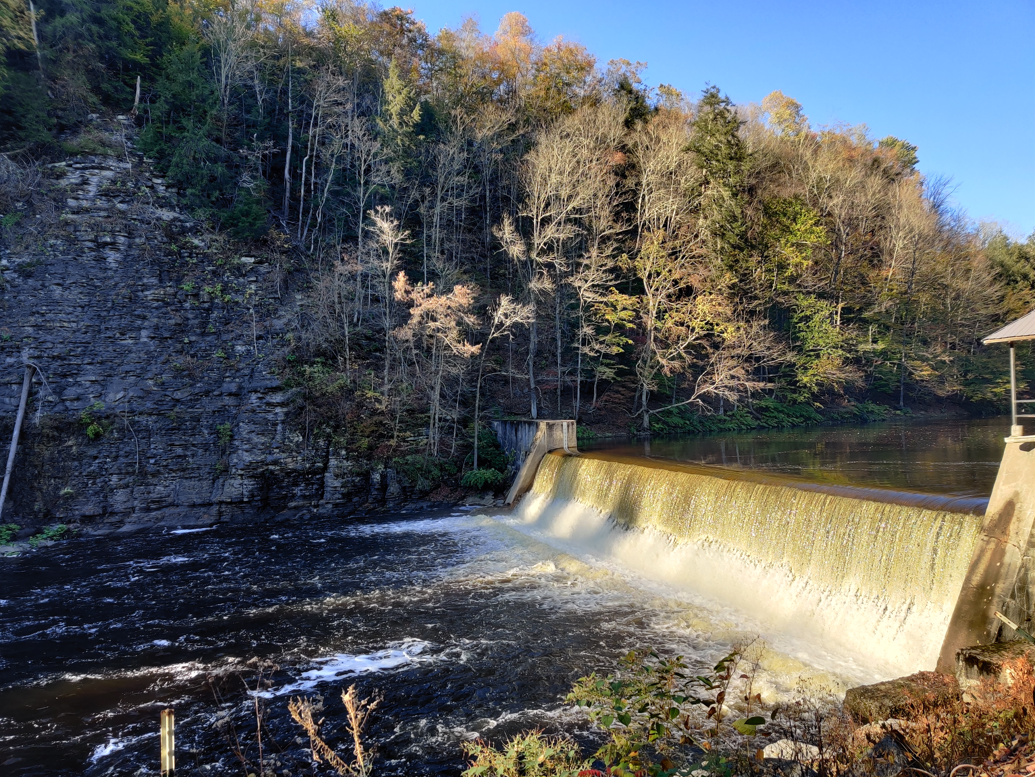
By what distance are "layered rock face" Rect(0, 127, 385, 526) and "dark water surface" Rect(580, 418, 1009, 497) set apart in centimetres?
1027

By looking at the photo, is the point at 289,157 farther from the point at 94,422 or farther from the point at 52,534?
the point at 52,534

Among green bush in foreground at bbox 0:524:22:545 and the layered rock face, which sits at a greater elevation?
the layered rock face

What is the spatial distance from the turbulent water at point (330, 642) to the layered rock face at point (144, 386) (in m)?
2.50

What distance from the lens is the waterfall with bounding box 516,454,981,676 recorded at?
23.2 feet

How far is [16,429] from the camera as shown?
14.5m

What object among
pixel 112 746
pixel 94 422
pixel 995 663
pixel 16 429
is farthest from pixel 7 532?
pixel 995 663

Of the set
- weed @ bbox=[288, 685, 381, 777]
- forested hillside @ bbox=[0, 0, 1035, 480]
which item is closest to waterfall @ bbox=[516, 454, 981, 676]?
weed @ bbox=[288, 685, 381, 777]

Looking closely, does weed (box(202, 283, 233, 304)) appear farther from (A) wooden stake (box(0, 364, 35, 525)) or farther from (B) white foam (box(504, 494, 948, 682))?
(B) white foam (box(504, 494, 948, 682))

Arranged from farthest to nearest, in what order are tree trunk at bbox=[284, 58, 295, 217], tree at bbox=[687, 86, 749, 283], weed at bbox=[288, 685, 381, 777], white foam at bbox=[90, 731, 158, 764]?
1. tree trunk at bbox=[284, 58, 295, 217]
2. tree at bbox=[687, 86, 749, 283]
3. white foam at bbox=[90, 731, 158, 764]
4. weed at bbox=[288, 685, 381, 777]

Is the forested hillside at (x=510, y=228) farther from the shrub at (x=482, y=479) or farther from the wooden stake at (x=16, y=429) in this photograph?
the wooden stake at (x=16, y=429)

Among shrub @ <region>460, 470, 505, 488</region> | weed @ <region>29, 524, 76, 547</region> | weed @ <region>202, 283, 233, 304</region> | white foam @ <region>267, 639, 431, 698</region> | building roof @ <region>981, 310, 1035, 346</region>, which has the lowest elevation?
white foam @ <region>267, 639, 431, 698</region>

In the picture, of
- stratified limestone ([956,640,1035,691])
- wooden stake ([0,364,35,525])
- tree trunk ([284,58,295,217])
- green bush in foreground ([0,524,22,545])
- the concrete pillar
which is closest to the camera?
stratified limestone ([956,640,1035,691])

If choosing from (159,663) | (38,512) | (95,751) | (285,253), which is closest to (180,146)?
(285,253)

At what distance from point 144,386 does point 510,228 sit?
1346 cm
